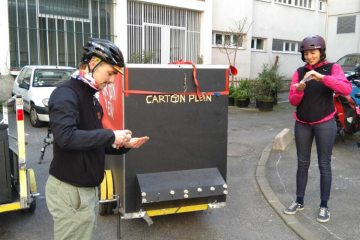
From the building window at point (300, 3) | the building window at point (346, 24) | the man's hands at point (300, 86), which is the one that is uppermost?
the building window at point (300, 3)

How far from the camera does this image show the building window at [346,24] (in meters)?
24.2

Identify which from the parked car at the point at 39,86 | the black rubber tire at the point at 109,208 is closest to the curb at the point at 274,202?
the black rubber tire at the point at 109,208

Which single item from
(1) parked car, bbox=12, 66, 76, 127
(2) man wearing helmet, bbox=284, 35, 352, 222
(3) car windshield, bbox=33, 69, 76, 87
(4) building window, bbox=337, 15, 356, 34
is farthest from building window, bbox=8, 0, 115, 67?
(4) building window, bbox=337, 15, 356, 34

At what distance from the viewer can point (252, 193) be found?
5.05 metres

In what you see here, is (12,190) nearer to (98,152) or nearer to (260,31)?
(98,152)

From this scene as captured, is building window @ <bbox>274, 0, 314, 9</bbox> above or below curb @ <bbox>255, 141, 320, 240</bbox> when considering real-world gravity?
above

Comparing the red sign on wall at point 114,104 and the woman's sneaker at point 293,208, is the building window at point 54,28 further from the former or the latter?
the woman's sneaker at point 293,208

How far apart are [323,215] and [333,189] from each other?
112 cm

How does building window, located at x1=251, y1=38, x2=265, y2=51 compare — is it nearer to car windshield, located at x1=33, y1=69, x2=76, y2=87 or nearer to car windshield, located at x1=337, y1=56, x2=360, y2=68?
car windshield, located at x1=337, y1=56, x2=360, y2=68

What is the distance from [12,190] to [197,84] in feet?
7.95

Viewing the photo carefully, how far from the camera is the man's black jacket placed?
2021 mm

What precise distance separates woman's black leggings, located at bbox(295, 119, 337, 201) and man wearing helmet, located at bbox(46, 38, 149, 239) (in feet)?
8.16

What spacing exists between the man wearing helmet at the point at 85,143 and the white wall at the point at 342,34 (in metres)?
25.5

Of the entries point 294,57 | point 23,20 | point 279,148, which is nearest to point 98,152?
point 279,148
